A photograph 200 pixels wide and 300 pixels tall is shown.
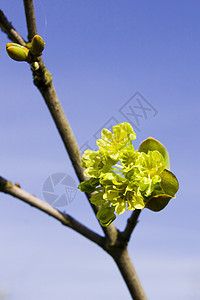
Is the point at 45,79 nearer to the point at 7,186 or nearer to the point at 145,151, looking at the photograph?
the point at 7,186

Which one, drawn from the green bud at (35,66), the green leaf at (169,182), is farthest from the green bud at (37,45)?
the green leaf at (169,182)

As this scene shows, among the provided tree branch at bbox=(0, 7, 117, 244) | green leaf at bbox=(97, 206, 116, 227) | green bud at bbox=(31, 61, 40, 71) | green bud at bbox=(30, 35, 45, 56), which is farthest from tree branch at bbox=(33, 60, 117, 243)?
green leaf at bbox=(97, 206, 116, 227)

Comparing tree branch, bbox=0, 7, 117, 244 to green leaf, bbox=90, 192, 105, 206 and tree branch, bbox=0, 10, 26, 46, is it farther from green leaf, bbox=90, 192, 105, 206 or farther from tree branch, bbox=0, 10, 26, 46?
green leaf, bbox=90, 192, 105, 206

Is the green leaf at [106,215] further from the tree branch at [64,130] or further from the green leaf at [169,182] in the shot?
the tree branch at [64,130]

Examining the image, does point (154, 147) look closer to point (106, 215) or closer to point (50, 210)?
point (106, 215)

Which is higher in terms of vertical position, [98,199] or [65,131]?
[65,131]

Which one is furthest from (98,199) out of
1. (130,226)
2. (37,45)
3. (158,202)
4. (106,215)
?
(130,226)
